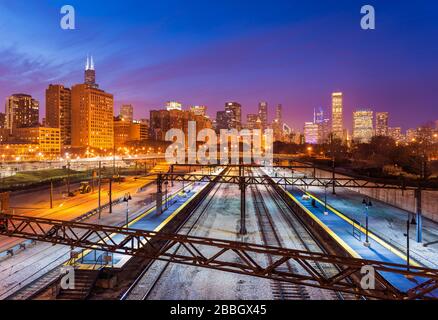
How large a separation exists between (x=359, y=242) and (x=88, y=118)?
181502 millimetres

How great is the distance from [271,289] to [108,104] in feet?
638

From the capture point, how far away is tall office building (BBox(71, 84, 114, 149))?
585 feet

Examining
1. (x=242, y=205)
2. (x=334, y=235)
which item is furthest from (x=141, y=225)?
(x=334, y=235)

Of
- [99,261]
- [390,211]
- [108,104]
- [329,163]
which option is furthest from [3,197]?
[108,104]

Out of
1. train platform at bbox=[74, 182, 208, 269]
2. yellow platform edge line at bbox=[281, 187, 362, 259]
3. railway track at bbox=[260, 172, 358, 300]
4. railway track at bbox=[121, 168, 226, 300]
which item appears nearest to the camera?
railway track at bbox=[121, 168, 226, 300]

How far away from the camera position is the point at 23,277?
17562 millimetres

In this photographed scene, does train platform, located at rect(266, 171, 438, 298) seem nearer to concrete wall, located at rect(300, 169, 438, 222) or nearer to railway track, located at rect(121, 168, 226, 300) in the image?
concrete wall, located at rect(300, 169, 438, 222)

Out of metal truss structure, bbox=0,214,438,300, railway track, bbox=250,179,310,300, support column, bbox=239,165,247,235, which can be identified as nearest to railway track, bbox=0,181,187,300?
metal truss structure, bbox=0,214,438,300

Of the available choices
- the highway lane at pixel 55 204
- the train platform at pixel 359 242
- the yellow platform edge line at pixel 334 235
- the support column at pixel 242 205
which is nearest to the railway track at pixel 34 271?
the highway lane at pixel 55 204

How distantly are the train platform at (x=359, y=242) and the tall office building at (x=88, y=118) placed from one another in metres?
168

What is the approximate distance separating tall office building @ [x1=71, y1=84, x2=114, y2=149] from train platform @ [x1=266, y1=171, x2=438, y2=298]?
6620 inches

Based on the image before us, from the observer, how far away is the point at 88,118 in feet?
585

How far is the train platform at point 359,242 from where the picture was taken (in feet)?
56.8

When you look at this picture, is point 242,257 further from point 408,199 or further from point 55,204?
point 55,204
